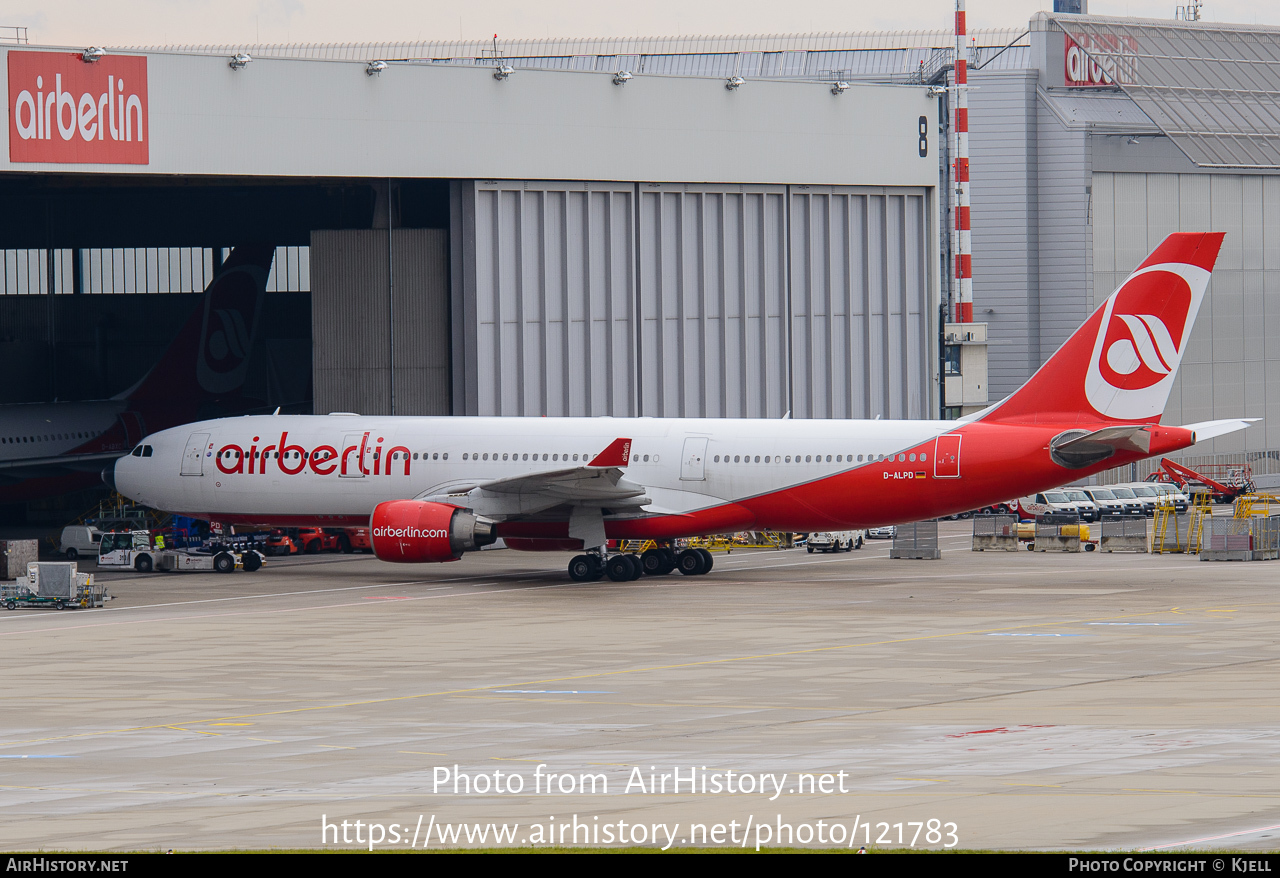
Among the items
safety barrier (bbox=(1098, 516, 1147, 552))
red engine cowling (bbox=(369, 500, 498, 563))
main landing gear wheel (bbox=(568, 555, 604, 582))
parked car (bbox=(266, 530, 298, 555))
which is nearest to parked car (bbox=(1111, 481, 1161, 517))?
safety barrier (bbox=(1098, 516, 1147, 552))

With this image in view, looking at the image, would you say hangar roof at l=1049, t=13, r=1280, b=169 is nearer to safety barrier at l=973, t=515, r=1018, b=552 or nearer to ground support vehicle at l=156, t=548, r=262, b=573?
safety barrier at l=973, t=515, r=1018, b=552

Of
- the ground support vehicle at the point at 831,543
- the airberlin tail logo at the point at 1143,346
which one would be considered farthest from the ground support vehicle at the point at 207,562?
the airberlin tail logo at the point at 1143,346

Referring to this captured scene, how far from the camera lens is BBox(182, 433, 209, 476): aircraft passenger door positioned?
1845 inches

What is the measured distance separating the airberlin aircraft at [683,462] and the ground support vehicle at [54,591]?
21.8 ft

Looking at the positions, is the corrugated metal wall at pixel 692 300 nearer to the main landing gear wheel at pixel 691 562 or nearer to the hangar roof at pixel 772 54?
the main landing gear wheel at pixel 691 562

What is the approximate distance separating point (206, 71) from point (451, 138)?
7.75 meters

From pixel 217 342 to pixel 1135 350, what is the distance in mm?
37592

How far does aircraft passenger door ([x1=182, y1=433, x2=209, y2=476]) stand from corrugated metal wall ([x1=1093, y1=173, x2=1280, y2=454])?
46523 mm

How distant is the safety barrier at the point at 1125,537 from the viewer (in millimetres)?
52812

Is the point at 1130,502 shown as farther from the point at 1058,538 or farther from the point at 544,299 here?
the point at 544,299

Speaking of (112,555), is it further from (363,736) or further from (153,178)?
(363,736)
